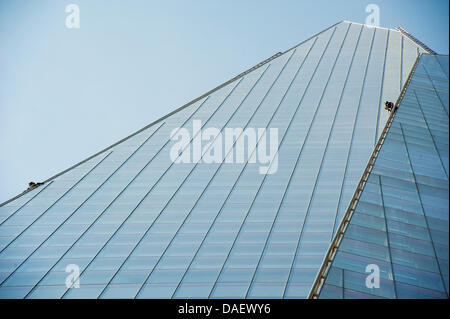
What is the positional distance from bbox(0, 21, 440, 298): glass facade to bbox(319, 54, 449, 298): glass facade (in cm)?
53

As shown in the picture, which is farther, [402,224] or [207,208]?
[207,208]

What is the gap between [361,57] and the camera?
66.6 metres

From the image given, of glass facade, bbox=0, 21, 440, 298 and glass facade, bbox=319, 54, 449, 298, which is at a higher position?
glass facade, bbox=319, 54, 449, 298

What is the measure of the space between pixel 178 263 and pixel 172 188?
10856 millimetres

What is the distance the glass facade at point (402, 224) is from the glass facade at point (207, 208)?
20.8 inches

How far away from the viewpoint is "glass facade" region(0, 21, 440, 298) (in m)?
27.2

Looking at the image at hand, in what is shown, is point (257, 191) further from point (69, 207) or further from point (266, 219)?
point (69, 207)

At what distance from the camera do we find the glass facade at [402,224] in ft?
52.2

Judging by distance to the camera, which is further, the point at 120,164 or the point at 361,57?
the point at 361,57

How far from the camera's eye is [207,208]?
34.8 m

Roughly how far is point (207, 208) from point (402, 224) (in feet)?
59.0

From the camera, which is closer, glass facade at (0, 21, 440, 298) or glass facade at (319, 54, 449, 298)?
glass facade at (319, 54, 449, 298)

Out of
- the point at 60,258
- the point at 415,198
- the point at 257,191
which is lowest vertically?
the point at 60,258
